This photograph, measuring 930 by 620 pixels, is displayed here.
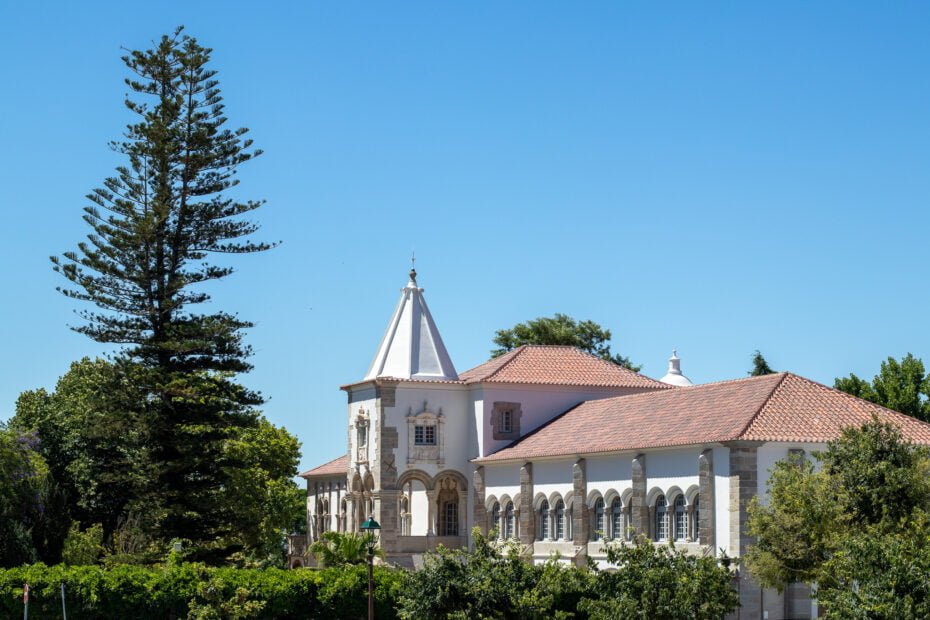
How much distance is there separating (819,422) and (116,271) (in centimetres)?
2302

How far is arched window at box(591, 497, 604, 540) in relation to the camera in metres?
43.6

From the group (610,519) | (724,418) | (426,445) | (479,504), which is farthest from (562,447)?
(724,418)

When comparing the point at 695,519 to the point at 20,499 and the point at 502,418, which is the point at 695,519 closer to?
the point at 502,418

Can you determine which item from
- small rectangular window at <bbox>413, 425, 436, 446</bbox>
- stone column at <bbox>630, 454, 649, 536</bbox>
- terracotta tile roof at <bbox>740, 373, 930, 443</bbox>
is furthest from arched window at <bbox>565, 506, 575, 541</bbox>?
terracotta tile roof at <bbox>740, 373, 930, 443</bbox>

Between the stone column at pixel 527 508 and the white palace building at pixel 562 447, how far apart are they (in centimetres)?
5

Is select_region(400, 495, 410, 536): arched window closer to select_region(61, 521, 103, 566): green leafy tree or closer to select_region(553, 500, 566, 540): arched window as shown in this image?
select_region(553, 500, 566, 540): arched window

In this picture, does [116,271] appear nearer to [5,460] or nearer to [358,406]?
[5,460]

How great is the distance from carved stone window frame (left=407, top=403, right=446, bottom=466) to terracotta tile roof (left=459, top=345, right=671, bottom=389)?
5.94 ft

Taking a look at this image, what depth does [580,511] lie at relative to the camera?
44.0 meters

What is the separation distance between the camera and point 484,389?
5131 cm

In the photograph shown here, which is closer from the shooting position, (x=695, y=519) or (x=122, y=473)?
(x=695, y=519)

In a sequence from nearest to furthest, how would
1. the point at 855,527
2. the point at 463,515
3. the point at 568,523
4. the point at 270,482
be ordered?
the point at 855,527 → the point at 568,523 → the point at 463,515 → the point at 270,482

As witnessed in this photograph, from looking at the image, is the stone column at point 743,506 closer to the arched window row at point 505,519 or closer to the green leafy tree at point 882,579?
the green leafy tree at point 882,579

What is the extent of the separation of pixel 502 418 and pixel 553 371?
289 cm
